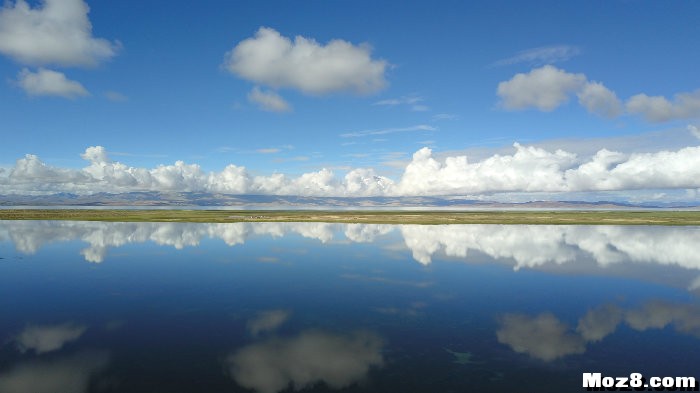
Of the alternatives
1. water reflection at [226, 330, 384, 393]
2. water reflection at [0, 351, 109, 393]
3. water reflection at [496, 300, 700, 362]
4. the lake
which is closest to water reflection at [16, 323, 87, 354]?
the lake

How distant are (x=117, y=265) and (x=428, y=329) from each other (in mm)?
40480

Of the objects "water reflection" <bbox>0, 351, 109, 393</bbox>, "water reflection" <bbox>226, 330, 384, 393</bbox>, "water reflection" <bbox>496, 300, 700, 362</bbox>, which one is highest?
"water reflection" <bbox>0, 351, 109, 393</bbox>

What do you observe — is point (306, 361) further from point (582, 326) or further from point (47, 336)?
point (582, 326)

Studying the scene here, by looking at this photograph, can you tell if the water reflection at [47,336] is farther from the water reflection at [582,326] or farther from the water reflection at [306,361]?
the water reflection at [582,326]

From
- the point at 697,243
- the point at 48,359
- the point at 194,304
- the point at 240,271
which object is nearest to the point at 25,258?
the point at 240,271

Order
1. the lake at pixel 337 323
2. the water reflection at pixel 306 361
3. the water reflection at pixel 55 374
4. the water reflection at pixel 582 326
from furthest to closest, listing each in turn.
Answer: the water reflection at pixel 582 326, the lake at pixel 337 323, the water reflection at pixel 306 361, the water reflection at pixel 55 374

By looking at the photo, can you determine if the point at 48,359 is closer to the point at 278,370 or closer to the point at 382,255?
the point at 278,370

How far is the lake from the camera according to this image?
63.0 feet

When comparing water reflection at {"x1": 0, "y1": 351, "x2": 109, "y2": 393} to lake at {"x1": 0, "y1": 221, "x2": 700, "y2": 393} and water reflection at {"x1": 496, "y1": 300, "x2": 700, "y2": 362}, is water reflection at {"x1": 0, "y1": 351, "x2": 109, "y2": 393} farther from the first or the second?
water reflection at {"x1": 496, "y1": 300, "x2": 700, "y2": 362}

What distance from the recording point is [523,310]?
3119 centimetres

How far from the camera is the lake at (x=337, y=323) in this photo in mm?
Answer: 19203

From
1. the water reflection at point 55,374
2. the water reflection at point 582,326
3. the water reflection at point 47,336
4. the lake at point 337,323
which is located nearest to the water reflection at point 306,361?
the lake at point 337,323

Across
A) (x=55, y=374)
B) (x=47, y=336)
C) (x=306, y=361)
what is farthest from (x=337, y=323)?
(x=47, y=336)

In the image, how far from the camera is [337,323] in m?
27.4
